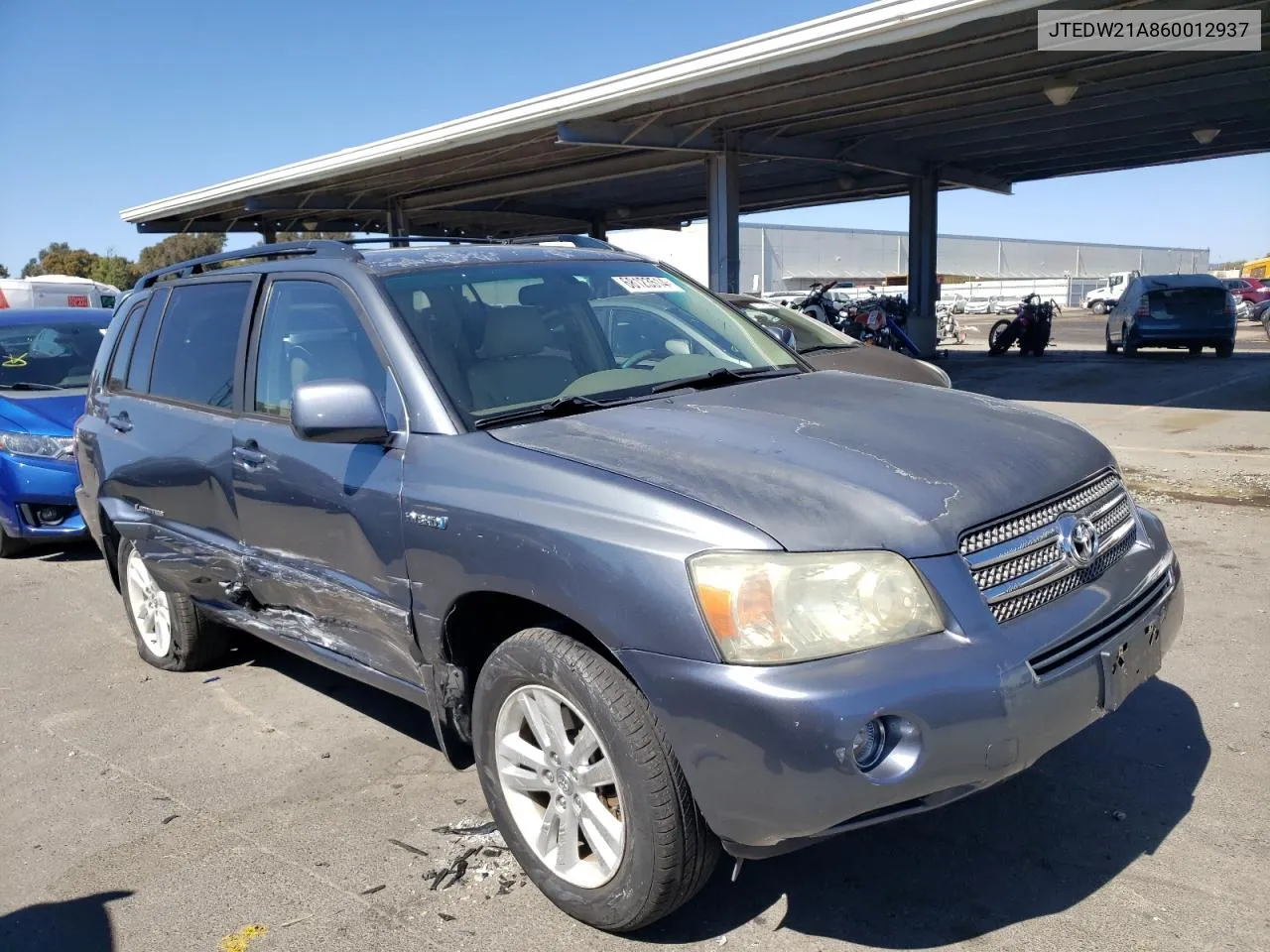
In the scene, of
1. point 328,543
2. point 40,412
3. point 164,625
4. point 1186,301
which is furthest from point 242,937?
point 1186,301

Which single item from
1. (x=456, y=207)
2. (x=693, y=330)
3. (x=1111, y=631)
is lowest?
(x=1111, y=631)

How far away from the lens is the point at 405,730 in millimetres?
4203

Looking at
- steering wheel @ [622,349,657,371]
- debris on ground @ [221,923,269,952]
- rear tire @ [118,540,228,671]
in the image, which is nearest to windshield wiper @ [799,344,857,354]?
steering wheel @ [622,349,657,371]

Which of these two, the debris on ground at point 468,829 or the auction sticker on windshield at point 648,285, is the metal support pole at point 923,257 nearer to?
the auction sticker on windshield at point 648,285

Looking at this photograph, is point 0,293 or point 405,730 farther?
point 0,293

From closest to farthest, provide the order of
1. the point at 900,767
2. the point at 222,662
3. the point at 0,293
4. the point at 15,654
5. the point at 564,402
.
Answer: the point at 900,767 < the point at 564,402 < the point at 222,662 < the point at 15,654 < the point at 0,293

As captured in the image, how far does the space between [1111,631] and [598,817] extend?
143cm

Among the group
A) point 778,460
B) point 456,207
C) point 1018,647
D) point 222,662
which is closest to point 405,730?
point 222,662

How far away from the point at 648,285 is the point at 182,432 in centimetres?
204

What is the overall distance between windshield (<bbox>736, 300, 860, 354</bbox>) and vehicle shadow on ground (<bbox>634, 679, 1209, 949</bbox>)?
5.76 meters

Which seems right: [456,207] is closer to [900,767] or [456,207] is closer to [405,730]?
[405,730]

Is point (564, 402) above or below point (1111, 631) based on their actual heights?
above

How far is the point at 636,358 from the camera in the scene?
376 centimetres

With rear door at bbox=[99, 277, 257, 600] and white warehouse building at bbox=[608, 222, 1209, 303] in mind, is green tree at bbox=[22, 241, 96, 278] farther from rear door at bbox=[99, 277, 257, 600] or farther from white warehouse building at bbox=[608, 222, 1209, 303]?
rear door at bbox=[99, 277, 257, 600]
